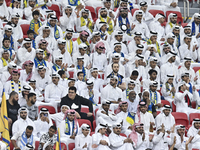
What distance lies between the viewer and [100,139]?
11.6m

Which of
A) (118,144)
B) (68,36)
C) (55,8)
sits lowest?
(118,144)

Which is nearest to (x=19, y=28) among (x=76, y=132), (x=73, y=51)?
(x=73, y=51)

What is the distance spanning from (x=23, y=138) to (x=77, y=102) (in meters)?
1.70

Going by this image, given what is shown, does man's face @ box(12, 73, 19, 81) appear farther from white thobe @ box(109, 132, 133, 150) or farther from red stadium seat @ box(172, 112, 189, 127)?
red stadium seat @ box(172, 112, 189, 127)

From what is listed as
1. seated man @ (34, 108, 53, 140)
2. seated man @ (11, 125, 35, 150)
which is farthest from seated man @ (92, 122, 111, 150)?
seated man @ (11, 125, 35, 150)

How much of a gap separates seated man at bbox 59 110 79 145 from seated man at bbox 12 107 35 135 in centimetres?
58

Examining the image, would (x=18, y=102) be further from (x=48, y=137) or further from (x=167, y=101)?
(x=167, y=101)

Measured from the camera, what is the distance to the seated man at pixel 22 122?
11.5 metres

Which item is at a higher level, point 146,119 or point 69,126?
point 69,126

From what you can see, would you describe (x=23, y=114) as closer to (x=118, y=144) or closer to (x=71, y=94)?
(x=71, y=94)

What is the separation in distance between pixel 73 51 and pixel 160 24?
3009mm

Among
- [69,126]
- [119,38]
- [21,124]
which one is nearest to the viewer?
[21,124]

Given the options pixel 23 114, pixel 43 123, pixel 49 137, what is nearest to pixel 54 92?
pixel 43 123

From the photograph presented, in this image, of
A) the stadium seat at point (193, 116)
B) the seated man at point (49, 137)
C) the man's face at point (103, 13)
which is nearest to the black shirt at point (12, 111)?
the seated man at point (49, 137)
